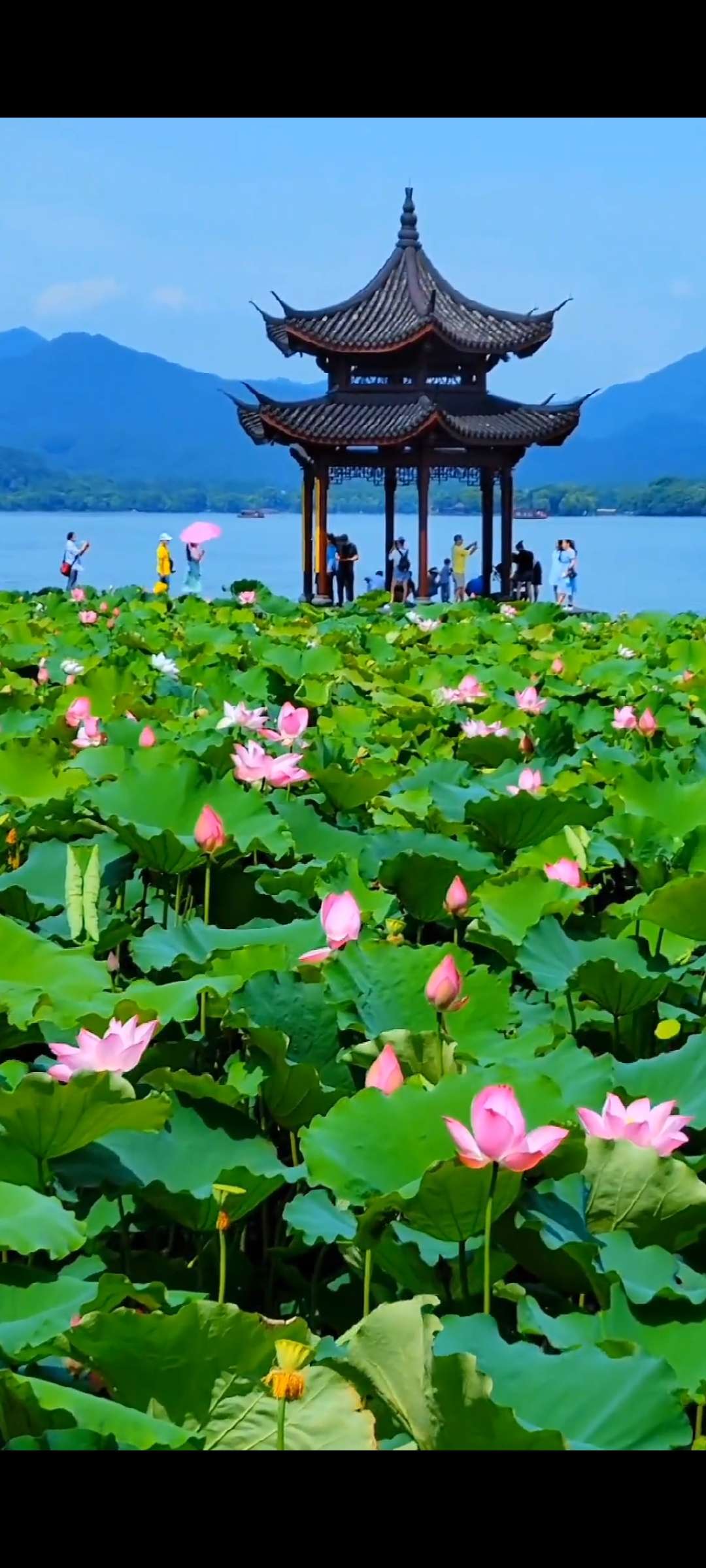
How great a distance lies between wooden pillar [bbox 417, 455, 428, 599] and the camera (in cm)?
1930

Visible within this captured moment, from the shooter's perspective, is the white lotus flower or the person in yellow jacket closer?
the white lotus flower

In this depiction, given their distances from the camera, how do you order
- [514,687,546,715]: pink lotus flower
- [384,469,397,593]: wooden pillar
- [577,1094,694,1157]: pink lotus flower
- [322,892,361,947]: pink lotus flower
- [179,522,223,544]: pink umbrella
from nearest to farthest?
[577,1094,694,1157]: pink lotus flower, [322,892,361,947]: pink lotus flower, [514,687,546,715]: pink lotus flower, [179,522,223,544]: pink umbrella, [384,469,397,593]: wooden pillar

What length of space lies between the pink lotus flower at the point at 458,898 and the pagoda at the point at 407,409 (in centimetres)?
1738

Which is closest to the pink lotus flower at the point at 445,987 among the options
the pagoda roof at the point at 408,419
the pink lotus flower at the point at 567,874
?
the pink lotus flower at the point at 567,874

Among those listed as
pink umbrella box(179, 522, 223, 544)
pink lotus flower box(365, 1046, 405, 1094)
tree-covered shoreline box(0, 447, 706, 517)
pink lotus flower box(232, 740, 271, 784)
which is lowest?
pink lotus flower box(365, 1046, 405, 1094)

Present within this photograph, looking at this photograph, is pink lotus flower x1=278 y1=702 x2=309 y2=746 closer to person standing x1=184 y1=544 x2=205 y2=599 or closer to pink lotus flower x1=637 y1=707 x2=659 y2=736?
pink lotus flower x1=637 y1=707 x2=659 y2=736

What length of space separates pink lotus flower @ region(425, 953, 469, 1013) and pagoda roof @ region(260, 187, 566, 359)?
17964mm

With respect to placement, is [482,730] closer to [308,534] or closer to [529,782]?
[529,782]

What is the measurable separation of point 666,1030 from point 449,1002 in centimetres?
32

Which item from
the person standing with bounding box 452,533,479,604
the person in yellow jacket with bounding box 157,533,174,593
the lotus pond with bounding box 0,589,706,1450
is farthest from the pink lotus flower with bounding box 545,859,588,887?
the person standing with bounding box 452,533,479,604

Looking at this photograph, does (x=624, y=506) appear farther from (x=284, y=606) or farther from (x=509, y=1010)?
(x=509, y=1010)

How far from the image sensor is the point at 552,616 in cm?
763

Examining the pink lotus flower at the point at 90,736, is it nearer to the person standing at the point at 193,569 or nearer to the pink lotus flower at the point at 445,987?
the pink lotus flower at the point at 445,987

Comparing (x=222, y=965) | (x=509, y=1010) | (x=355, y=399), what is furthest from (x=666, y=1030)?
(x=355, y=399)
